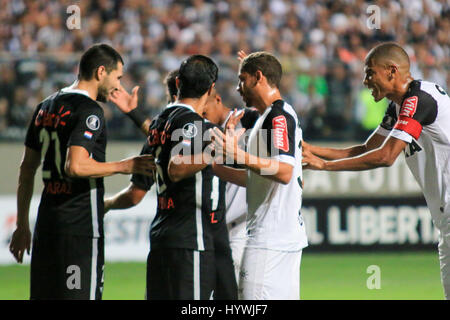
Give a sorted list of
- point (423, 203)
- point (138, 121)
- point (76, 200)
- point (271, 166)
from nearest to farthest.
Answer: point (271, 166) → point (76, 200) → point (138, 121) → point (423, 203)

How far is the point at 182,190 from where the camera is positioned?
505cm

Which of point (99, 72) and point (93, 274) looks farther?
point (99, 72)

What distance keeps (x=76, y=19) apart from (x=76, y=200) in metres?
8.71

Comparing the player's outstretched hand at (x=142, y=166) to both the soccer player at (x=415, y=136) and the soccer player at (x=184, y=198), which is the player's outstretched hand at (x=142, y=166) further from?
the soccer player at (x=415, y=136)

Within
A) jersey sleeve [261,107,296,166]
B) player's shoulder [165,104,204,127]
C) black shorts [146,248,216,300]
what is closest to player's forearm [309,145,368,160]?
jersey sleeve [261,107,296,166]

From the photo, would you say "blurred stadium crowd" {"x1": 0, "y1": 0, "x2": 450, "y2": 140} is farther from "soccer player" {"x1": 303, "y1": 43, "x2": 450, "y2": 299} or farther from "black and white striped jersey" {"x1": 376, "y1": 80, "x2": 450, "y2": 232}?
"black and white striped jersey" {"x1": 376, "y1": 80, "x2": 450, "y2": 232}

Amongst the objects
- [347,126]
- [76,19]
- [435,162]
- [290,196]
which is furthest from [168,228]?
[76,19]

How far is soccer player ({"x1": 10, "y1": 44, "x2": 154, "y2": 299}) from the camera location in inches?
203

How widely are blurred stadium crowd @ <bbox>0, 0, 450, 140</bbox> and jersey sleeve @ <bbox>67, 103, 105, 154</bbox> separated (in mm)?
6796

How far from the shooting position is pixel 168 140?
504 cm

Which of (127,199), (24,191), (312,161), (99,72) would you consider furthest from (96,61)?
(312,161)

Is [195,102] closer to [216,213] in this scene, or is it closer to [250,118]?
[216,213]

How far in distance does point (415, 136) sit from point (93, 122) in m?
2.49

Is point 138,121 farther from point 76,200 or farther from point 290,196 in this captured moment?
point 290,196
